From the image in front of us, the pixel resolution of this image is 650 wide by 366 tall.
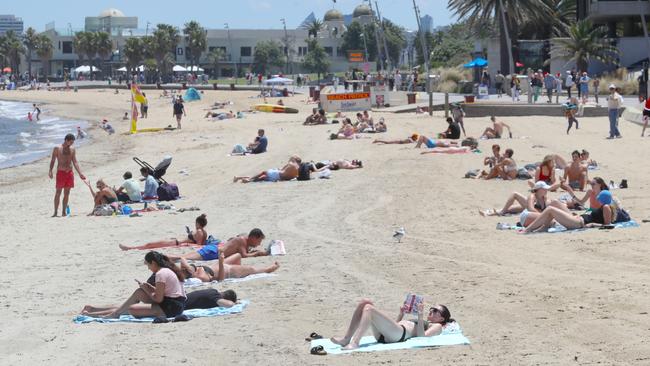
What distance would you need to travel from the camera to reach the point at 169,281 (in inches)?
378

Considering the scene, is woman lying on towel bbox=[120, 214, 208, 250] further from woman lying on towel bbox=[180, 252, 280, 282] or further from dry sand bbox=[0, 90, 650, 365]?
Answer: woman lying on towel bbox=[180, 252, 280, 282]

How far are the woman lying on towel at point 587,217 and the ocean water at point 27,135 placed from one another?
23303 mm

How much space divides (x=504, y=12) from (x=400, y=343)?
46.2 m

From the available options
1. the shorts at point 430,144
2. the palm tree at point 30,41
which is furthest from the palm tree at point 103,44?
the shorts at point 430,144

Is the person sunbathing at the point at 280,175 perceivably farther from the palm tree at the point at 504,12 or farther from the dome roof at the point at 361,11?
the dome roof at the point at 361,11

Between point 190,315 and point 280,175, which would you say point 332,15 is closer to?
point 280,175

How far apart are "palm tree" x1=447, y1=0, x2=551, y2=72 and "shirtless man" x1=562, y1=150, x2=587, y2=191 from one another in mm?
35812

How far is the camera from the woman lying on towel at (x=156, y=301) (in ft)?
31.4

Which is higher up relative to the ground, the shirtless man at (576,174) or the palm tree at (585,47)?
the palm tree at (585,47)

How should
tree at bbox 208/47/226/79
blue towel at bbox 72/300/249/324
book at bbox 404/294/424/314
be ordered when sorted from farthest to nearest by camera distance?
tree at bbox 208/47/226/79
blue towel at bbox 72/300/249/324
book at bbox 404/294/424/314

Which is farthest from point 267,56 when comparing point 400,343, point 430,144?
point 400,343

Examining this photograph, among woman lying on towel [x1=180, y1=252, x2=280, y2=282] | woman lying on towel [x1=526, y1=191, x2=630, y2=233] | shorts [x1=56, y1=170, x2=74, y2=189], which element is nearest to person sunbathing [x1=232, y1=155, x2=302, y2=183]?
shorts [x1=56, y1=170, x2=74, y2=189]

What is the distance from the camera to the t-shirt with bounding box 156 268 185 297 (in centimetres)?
955

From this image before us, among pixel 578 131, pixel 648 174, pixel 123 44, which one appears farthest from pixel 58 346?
pixel 123 44
